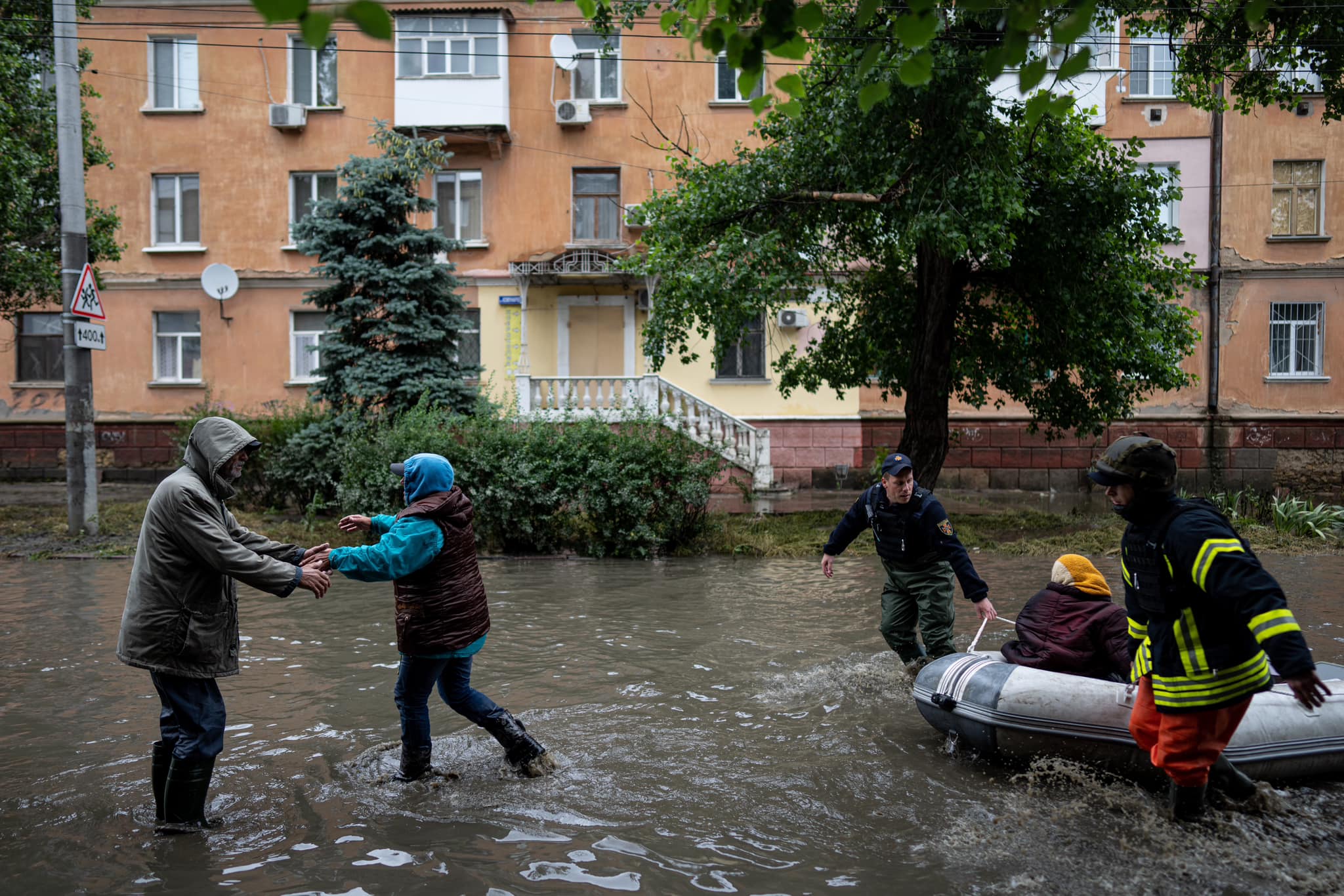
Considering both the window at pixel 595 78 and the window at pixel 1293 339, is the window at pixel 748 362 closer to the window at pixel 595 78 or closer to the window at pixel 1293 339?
the window at pixel 595 78

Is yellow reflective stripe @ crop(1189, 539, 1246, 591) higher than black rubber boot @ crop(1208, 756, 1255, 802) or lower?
higher

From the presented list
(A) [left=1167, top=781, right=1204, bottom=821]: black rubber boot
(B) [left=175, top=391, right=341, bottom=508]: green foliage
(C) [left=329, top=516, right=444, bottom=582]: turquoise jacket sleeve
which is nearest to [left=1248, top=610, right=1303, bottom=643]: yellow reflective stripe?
(A) [left=1167, top=781, right=1204, bottom=821]: black rubber boot

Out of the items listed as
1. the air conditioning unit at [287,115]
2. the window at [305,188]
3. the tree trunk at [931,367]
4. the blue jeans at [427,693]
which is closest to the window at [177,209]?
the window at [305,188]

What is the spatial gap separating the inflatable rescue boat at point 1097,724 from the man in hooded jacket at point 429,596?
2513 mm

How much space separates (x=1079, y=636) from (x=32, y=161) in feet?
49.2

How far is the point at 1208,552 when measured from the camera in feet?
13.4

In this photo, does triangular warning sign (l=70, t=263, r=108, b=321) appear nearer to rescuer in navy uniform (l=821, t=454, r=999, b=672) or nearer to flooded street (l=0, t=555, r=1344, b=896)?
flooded street (l=0, t=555, r=1344, b=896)

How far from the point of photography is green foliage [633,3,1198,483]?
41.3ft

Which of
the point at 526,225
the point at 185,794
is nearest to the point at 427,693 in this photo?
the point at 185,794

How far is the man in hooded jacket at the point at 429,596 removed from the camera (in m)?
4.84

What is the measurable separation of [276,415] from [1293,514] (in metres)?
16.5

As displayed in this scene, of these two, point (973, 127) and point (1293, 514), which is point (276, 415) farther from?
point (1293, 514)

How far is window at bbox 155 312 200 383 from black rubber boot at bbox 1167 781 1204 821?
962 inches

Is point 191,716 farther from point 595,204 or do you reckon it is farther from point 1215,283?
point 1215,283
